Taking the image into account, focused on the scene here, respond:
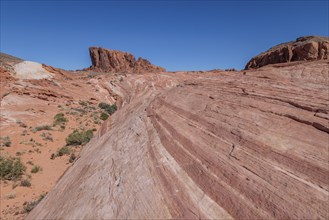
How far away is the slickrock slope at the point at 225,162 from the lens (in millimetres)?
3885

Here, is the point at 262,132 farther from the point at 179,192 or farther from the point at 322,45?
the point at 322,45

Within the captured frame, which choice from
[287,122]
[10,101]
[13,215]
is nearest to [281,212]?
[287,122]

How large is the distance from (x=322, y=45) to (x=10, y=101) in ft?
121

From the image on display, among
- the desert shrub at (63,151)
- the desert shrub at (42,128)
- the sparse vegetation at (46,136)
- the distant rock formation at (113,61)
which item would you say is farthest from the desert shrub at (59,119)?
the distant rock formation at (113,61)

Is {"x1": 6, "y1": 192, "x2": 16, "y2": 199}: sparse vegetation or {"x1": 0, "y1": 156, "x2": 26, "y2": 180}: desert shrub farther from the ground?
{"x1": 0, "y1": 156, "x2": 26, "y2": 180}: desert shrub

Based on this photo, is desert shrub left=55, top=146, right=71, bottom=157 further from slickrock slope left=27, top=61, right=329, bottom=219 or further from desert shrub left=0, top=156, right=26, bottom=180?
slickrock slope left=27, top=61, right=329, bottom=219

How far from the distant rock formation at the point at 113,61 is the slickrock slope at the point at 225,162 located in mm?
90286

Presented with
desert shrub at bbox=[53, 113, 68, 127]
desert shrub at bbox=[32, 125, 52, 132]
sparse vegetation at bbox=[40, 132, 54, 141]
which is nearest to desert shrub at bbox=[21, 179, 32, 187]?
sparse vegetation at bbox=[40, 132, 54, 141]

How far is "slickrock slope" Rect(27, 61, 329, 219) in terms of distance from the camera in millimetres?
3885

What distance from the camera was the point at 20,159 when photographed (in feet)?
52.5

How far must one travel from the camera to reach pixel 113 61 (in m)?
98.9

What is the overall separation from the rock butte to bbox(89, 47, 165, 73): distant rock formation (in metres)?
90.2

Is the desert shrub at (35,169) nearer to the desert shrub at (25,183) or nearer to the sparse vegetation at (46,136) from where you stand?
the desert shrub at (25,183)

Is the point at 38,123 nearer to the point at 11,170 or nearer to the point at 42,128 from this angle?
the point at 42,128
